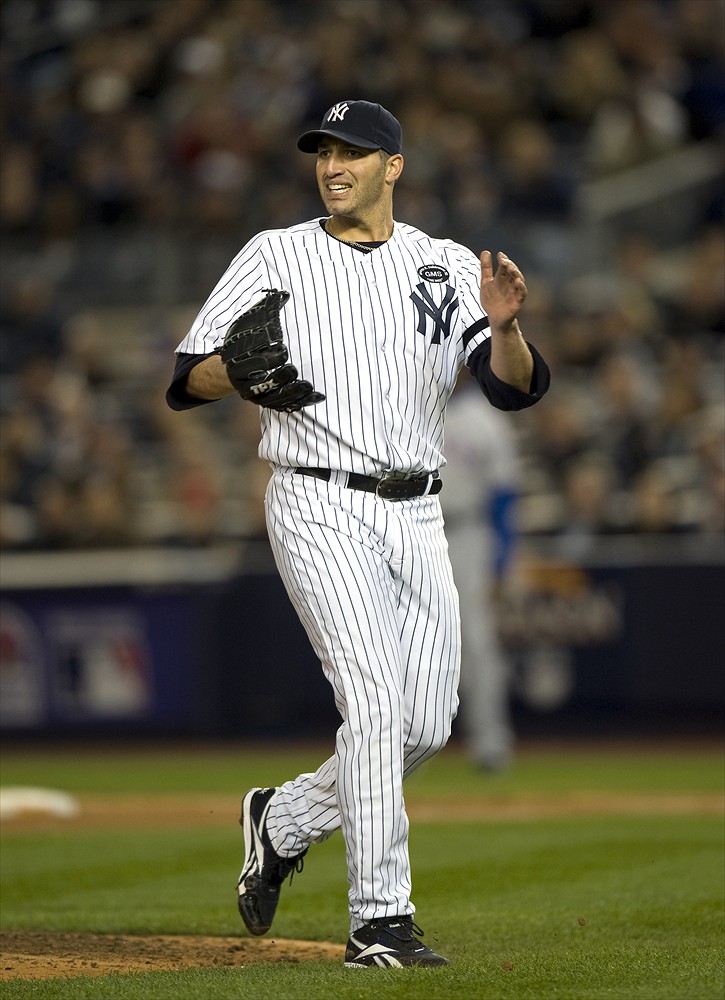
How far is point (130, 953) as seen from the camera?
481 centimetres

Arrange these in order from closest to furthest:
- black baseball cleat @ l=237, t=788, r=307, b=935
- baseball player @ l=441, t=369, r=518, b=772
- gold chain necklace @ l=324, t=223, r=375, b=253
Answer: gold chain necklace @ l=324, t=223, r=375, b=253 → black baseball cleat @ l=237, t=788, r=307, b=935 → baseball player @ l=441, t=369, r=518, b=772

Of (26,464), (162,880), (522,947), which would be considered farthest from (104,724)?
(522,947)

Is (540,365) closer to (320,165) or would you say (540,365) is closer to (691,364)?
(320,165)

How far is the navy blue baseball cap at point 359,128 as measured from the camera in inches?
178

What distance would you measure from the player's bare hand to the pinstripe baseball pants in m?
0.56

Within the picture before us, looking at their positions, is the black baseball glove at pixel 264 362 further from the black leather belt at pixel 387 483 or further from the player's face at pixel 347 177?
the player's face at pixel 347 177

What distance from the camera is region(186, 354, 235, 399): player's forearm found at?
4387 millimetres

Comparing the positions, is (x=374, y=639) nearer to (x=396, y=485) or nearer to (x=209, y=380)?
(x=396, y=485)

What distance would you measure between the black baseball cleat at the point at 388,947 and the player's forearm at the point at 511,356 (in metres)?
1.44

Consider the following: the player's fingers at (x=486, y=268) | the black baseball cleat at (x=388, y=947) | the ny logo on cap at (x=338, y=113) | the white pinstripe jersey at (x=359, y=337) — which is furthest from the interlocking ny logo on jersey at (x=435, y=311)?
the black baseball cleat at (x=388, y=947)

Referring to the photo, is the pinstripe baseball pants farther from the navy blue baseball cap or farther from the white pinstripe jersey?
the navy blue baseball cap

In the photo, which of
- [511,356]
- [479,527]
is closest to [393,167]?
[511,356]

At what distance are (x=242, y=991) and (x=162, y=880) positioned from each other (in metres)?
2.83

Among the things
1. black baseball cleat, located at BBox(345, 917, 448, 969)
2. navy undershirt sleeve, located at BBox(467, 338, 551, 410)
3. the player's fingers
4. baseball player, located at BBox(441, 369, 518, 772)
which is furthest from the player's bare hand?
baseball player, located at BBox(441, 369, 518, 772)
